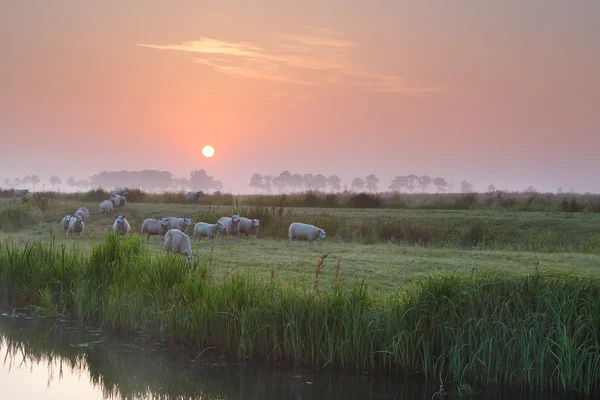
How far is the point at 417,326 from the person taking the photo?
816 centimetres

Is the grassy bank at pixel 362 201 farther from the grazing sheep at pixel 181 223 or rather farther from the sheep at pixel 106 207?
the grazing sheep at pixel 181 223

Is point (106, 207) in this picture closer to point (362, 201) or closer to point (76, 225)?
point (76, 225)

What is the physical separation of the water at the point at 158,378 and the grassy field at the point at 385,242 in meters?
2.14

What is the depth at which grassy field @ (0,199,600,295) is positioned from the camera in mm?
13508

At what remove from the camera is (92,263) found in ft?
37.2

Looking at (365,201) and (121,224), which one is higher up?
(365,201)

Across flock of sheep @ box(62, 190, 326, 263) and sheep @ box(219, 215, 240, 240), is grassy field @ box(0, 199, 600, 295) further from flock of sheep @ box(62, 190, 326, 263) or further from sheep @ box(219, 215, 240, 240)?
sheep @ box(219, 215, 240, 240)

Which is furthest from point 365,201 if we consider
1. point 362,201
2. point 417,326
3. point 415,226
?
point 417,326

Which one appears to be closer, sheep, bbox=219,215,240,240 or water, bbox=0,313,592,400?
water, bbox=0,313,592,400

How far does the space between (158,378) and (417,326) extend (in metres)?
3.62

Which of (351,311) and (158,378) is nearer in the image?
(158,378)

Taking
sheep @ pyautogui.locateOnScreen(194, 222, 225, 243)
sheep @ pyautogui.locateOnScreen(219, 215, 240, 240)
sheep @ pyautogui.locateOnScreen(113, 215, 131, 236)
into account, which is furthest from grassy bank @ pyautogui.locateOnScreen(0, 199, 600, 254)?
sheep @ pyautogui.locateOnScreen(194, 222, 225, 243)

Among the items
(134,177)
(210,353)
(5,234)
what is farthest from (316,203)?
(134,177)

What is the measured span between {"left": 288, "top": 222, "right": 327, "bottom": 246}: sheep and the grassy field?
354 mm
